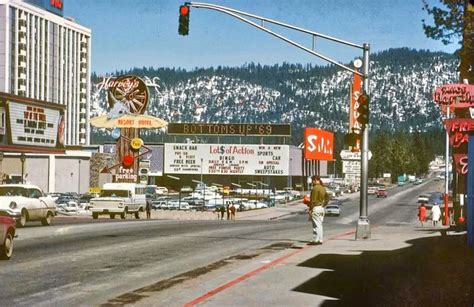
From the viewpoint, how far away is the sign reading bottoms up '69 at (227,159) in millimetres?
132250

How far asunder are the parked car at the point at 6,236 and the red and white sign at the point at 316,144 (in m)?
129

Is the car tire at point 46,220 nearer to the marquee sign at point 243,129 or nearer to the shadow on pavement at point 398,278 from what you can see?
the shadow on pavement at point 398,278

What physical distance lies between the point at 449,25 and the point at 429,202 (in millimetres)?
99883

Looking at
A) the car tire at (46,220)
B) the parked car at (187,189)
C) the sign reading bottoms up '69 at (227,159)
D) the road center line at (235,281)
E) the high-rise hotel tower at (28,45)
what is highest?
the high-rise hotel tower at (28,45)

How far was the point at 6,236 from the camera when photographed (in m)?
18.7

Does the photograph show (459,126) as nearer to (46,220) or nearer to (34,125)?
(46,220)

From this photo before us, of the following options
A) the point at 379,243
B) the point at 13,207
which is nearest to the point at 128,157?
the point at 13,207

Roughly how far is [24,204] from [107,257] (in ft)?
41.2

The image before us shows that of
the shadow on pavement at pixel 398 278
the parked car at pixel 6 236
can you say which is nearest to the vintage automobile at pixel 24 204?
the parked car at pixel 6 236

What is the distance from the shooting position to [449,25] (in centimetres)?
2253

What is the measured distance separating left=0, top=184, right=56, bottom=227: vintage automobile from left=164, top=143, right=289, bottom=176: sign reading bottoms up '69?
9787 cm

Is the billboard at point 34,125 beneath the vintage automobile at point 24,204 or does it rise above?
above

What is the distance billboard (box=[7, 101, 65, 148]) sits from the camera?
48.0 meters

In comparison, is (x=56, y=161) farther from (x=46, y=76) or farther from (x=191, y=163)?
(x=46, y=76)
